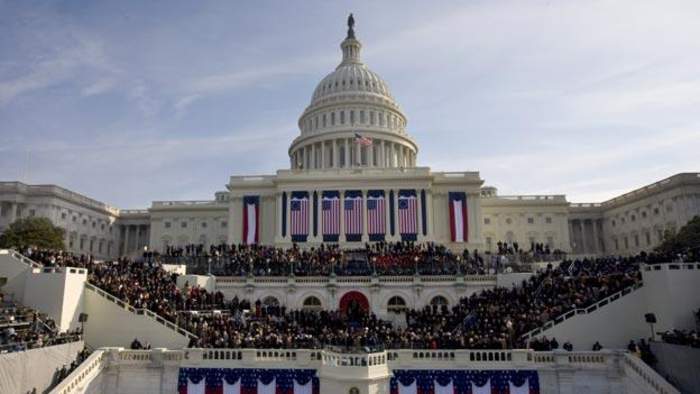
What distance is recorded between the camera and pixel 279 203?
6900 centimetres

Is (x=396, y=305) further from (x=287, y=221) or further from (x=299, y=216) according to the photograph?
(x=287, y=221)

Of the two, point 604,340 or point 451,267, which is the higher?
point 451,267

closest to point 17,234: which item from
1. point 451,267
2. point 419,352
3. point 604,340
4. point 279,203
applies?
point 279,203

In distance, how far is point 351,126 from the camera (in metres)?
87.6

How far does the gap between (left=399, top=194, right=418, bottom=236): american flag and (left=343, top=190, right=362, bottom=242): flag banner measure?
17.6 feet

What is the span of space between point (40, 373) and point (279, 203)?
149 feet

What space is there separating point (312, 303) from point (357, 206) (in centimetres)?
2745

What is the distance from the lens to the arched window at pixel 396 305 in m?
40.3

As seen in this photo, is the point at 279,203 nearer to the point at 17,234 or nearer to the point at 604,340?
the point at 17,234

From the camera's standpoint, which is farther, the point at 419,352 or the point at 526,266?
the point at 526,266

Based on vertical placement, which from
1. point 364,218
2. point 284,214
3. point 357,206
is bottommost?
point 364,218

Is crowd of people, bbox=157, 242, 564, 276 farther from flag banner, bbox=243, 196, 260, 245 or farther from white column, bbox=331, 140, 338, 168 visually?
white column, bbox=331, 140, 338, 168

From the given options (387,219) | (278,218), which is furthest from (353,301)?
(278,218)

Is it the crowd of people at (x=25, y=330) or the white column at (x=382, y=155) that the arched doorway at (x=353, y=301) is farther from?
the white column at (x=382, y=155)
